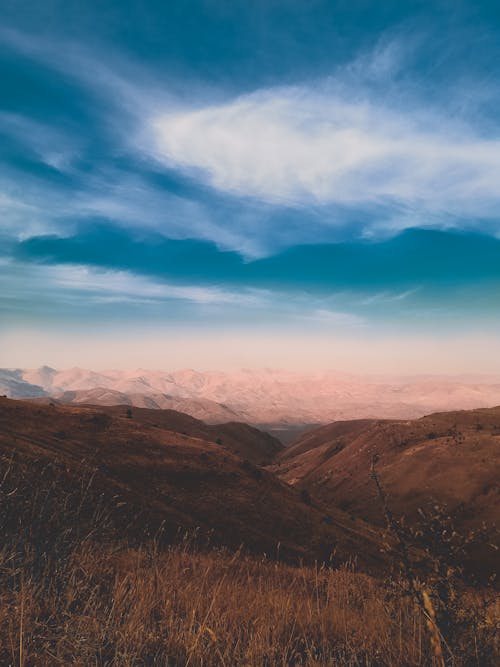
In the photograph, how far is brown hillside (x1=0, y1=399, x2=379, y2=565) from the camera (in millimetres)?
15227

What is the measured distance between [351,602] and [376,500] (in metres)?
42.6

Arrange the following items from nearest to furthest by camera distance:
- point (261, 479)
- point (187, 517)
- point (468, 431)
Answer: point (187, 517) < point (261, 479) < point (468, 431)

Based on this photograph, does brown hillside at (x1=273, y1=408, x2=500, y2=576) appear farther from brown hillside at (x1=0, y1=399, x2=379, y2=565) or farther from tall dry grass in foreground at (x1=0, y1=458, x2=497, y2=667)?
tall dry grass in foreground at (x1=0, y1=458, x2=497, y2=667)

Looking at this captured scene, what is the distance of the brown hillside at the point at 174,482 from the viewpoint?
50.0 feet

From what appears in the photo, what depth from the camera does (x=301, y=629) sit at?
4.17m

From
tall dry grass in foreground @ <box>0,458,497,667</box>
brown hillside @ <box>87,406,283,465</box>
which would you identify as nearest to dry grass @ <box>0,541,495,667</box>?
tall dry grass in foreground @ <box>0,458,497,667</box>

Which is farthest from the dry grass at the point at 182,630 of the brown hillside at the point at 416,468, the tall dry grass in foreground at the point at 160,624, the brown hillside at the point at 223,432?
the brown hillside at the point at 223,432

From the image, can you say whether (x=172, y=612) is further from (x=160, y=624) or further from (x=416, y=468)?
(x=416, y=468)

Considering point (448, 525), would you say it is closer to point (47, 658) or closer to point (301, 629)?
point (301, 629)

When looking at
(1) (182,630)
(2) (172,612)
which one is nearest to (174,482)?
(2) (172,612)

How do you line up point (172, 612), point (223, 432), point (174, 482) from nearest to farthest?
point (172, 612), point (174, 482), point (223, 432)

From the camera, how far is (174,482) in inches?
810

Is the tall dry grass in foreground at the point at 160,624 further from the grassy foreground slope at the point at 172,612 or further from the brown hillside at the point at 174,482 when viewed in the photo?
the brown hillside at the point at 174,482

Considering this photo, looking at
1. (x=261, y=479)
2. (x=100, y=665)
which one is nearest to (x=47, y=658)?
(x=100, y=665)
